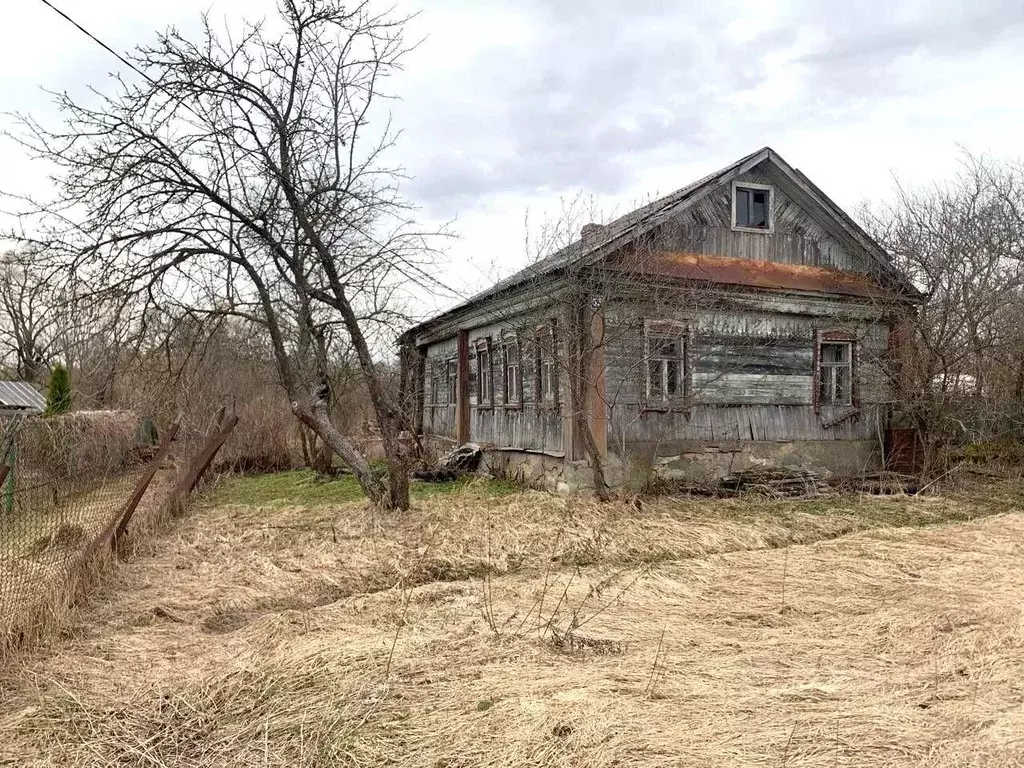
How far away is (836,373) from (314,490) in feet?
33.8

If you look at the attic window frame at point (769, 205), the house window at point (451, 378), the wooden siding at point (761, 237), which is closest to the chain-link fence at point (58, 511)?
the wooden siding at point (761, 237)

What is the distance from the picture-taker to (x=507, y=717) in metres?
3.80

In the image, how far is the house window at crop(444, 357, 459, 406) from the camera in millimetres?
18578

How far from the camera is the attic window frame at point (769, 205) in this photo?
1341cm

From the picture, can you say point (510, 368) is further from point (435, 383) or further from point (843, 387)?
point (843, 387)

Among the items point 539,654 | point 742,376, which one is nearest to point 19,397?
point 742,376

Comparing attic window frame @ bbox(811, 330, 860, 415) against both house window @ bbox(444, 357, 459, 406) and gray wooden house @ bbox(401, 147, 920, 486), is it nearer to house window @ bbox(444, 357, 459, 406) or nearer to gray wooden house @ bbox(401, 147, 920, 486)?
gray wooden house @ bbox(401, 147, 920, 486)

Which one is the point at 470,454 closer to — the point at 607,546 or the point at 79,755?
the point at 607,546

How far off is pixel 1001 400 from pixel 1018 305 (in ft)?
7.44

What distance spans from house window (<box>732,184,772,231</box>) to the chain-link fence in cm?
941

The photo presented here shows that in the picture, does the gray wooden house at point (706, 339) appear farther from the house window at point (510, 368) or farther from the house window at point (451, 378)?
the house window at point (451, 378)

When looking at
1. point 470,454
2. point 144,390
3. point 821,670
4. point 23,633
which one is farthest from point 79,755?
point 470,454

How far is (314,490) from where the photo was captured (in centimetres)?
1384

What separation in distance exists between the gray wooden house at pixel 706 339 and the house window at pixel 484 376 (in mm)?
301
